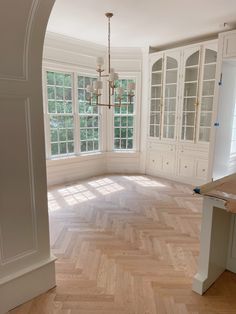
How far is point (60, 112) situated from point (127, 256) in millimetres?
3346

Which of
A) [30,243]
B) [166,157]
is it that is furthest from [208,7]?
[30,243]

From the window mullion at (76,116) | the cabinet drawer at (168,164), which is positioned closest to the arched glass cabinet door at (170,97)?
the cabinet drawer at (168,164)

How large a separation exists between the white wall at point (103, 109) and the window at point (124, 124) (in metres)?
0.15

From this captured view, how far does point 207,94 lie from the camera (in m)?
4.45

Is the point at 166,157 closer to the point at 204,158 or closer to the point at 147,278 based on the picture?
Answer: the point at 204,158

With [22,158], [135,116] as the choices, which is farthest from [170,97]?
[22,158]

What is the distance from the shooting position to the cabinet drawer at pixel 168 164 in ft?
16.9

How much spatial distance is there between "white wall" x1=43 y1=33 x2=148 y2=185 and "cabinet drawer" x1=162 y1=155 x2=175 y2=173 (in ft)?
1.92

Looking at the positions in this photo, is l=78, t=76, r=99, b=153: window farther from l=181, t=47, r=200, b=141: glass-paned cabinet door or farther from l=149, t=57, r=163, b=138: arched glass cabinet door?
l=181, t=47, r=200, b=141: glass-paned cabinet door

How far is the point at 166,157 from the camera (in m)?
5.23

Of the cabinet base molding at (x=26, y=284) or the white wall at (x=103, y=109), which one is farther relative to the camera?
the white wall at (x=103, y=109)

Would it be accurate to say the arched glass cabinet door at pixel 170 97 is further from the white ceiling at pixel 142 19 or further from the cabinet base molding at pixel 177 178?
the cabinet base molding at pixel 177 178

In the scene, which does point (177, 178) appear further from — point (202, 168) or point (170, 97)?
point (170, 97)

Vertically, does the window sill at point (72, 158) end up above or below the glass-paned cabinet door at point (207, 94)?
below
